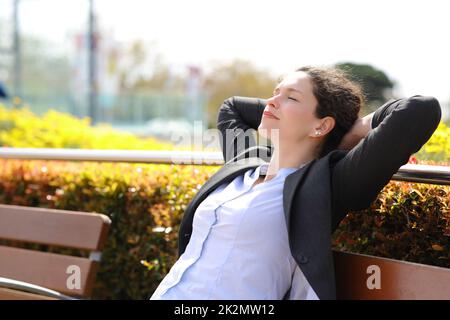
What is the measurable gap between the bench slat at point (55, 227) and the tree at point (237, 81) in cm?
4118

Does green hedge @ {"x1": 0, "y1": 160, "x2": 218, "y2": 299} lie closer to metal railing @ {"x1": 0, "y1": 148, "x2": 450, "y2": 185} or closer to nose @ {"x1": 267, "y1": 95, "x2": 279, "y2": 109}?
metal railing @ {"x1": 0, "y1": 148, "x2": 450, "y2": 185}

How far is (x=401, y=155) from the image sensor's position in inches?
90.4

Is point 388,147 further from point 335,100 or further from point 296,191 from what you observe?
point 335,100

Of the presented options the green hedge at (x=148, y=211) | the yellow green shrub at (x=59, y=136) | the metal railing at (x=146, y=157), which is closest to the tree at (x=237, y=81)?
the yellow green shrub at (x=59, y=136)

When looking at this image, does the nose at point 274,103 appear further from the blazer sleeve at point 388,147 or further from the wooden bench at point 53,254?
the wooden bench at point 53,254

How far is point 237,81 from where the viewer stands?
4684cm

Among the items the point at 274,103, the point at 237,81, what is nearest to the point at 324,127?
the point at 274,103

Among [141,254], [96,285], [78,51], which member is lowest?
[78,51]

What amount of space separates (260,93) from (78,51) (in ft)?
43.9

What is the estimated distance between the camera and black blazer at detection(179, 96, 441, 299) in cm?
230

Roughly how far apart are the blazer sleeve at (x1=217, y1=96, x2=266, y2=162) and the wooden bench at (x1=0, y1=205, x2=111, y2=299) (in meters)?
0.71

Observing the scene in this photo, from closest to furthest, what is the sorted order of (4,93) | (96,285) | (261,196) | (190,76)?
(261,196), (96,285), (4,93), (190,76)
